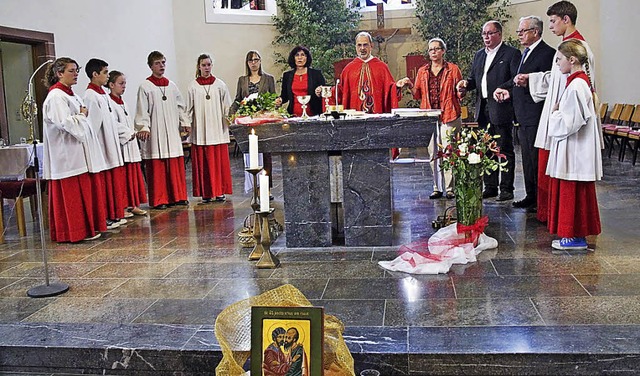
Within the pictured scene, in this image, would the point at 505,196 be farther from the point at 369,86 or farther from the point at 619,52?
the point at 619,52

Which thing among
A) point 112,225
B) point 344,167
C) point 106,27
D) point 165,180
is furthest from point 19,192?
point 106,27

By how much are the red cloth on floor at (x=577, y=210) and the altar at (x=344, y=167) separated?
104cm

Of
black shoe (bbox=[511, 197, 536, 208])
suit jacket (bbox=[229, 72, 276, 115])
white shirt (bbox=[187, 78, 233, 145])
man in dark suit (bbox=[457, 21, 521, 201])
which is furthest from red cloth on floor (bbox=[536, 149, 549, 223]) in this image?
white shirt (bbox=[187, 78, 233, 145])

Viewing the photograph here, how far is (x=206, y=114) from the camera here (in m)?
7.76

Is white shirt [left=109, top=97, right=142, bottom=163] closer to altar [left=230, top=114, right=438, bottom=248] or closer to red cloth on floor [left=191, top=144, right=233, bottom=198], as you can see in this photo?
red cloth on floor [left=191, top=144, right=233, bottom=198]

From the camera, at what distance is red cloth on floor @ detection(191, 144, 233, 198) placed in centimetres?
775

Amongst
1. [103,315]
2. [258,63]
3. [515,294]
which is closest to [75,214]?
[103,315]

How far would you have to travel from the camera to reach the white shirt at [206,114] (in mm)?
7770

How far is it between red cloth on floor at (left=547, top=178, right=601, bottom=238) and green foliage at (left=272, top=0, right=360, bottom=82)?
9.79 metres

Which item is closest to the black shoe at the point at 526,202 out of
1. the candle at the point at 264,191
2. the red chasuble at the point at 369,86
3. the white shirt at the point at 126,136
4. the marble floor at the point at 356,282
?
the marble floor at the point at 356,282

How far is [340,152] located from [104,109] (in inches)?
104

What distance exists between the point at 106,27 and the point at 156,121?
165 inches

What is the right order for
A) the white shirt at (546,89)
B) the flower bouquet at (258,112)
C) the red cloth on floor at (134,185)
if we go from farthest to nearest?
the red cloth on floor at (134,185), the flower bouquet at (258,112), the white shirt at (546,89)

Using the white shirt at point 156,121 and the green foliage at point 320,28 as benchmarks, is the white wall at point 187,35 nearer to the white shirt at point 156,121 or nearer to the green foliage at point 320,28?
the green foliage at point 320,28
